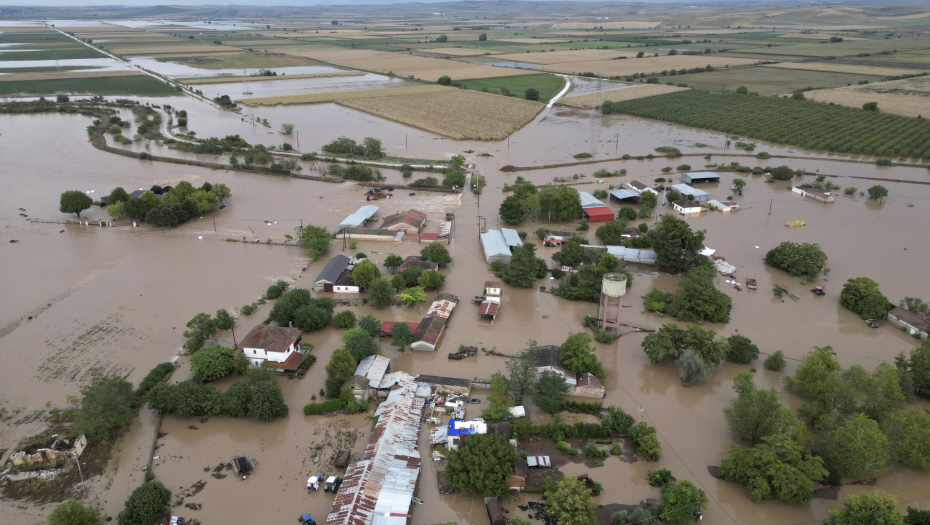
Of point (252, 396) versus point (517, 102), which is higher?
point (517, 102)

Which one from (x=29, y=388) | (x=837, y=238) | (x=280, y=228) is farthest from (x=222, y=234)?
(x=837, y=238)

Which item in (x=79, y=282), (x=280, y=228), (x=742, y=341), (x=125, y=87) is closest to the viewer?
(x=742, y=341)

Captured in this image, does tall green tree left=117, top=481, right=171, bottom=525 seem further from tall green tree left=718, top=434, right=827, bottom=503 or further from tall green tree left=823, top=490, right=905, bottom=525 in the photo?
tall green tree left=823, top=490, right=905, bottom=525

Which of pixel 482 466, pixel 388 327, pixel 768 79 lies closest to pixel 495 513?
pixel 482 466

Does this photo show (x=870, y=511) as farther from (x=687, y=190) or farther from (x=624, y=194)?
(x=687, y=190)

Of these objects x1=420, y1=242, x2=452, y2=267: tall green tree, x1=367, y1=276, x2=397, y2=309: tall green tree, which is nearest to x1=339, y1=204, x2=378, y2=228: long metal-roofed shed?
x1=420, y1=242, x2=452, y2=267: tall green tree

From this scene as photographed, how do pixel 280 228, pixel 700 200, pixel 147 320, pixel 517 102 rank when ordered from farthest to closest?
pixel 517 102
pixel 700 200
pixel 280 228
pixel 147 320

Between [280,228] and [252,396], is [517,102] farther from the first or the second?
[252,396]
